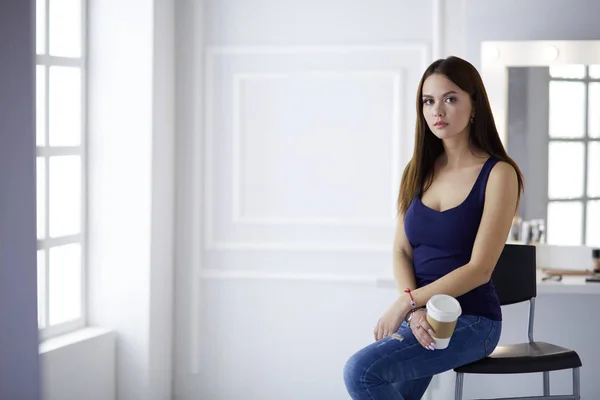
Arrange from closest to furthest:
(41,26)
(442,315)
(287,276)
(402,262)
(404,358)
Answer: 1. (442,315)
2. (404,358)
3. (402,262)
4. (41,26)
5. (287,276)

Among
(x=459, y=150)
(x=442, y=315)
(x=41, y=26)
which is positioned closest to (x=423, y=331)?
(x=442, y=315)

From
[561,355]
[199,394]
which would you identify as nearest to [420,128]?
[561,355]

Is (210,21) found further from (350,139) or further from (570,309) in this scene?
(570,309)

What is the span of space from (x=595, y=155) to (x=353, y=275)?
3.51ft

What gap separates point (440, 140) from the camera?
2523 millimetres

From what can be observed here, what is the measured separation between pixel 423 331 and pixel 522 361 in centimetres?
43

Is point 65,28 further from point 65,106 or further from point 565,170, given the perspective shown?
point 565,170

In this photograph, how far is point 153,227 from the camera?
3.32 m

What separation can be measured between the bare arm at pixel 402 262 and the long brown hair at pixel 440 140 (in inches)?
2.8

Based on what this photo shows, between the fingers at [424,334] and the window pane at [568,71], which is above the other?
the window pane at [568,71]

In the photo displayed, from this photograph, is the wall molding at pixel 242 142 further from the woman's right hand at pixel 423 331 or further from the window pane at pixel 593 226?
the woman's right hand at pixel 423 331

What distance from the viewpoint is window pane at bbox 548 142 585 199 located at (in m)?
3.27

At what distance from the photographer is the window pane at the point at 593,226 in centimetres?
326

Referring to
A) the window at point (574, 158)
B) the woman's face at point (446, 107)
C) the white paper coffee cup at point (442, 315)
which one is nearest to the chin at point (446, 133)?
the woman's face at point (446, 107)
